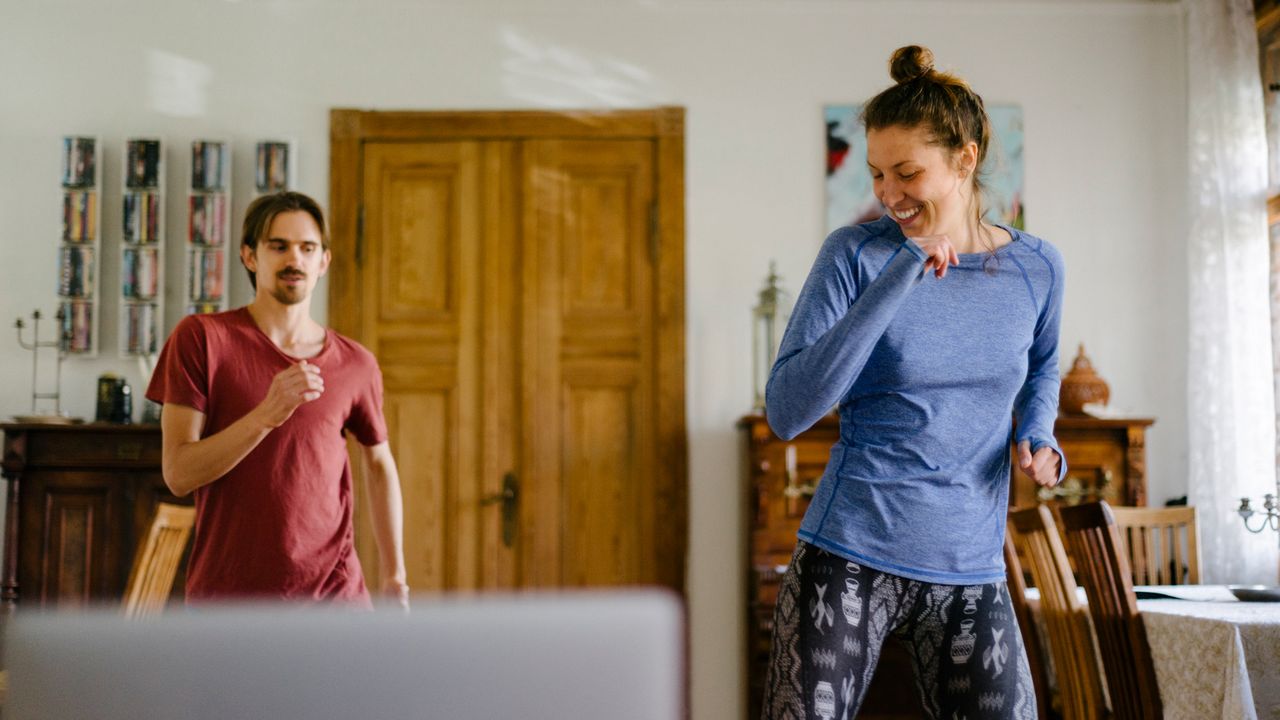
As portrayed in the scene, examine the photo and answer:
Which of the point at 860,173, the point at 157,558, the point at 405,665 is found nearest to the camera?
the point at 405,665

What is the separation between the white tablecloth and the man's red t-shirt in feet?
5.26

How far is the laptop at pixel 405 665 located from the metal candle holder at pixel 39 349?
410 centimetres

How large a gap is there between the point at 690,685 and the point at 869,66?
8.09 feet

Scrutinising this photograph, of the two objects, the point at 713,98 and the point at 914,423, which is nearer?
the point at 914,423

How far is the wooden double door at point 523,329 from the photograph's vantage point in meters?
4.36

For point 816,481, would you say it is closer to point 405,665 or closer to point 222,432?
point 222,432

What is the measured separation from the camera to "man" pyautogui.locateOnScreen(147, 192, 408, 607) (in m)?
1.91

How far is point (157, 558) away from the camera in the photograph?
2.64 m

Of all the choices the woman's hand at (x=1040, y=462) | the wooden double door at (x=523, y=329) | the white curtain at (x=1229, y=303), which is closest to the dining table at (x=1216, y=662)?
the woman's hand at (x=1040, y=462)

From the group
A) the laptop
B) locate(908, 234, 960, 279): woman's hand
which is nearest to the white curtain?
locate(908, 234, 960, 279): woman's hand

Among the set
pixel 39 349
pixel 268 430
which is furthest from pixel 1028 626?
pixel 39 349

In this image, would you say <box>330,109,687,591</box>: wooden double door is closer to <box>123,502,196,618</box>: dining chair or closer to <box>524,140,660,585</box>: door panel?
<box>524,140,660,585</box>: door panel

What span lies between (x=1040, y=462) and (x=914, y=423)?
0.71 ft

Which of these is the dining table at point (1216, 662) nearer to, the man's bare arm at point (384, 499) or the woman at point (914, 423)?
the woman at point (914, 423)
